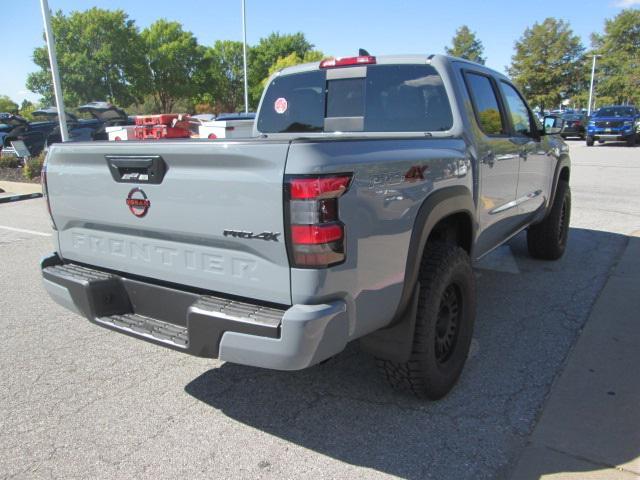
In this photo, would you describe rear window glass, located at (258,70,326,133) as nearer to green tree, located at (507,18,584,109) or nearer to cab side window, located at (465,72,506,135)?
cab side window, located at (465,72,506,135)

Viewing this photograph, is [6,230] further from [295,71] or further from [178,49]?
[178,49]

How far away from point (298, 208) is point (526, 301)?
3108 millimetres

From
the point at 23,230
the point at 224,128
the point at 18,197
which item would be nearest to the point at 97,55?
the point at 18,197

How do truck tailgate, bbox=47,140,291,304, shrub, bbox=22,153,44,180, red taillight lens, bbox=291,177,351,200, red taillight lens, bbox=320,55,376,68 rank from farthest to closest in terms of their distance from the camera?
shrub, bbox=22,153,44,180 → red taillight lens, bbox=320,55,376,68 → truck tailgate, bbox=47,140,291,304 → red taillight lens, bbox=291,177,351,200

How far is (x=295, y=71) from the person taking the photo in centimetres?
413

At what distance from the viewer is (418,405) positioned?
283 centimetres

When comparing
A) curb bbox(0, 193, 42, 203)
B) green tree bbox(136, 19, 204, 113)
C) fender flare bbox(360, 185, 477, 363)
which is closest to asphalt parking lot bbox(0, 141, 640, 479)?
fender flare bbox(360, 185, 477, 363)

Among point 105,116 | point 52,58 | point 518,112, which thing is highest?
point 52,58

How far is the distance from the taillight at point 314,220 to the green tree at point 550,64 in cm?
5222

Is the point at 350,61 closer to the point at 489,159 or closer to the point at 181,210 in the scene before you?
the point at 489,159

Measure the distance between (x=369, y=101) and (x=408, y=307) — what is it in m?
1.75

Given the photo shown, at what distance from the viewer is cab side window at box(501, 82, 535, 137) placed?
425 centimetres

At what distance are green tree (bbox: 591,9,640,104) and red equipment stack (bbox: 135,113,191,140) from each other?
4424 centimetres

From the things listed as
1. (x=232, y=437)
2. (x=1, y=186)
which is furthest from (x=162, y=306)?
(x=1, y=186)
